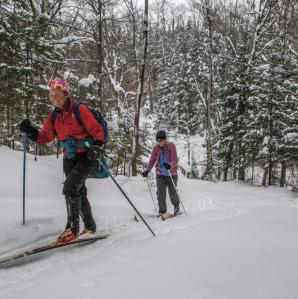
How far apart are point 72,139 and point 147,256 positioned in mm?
1895

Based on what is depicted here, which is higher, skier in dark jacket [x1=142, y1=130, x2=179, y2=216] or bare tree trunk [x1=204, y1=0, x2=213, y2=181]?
bare tree trunk [x1=204, y1=0, x2=213, y2=181]

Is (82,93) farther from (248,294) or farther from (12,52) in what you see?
(248,294)

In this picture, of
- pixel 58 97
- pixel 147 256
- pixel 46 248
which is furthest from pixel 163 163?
pixel 147 256

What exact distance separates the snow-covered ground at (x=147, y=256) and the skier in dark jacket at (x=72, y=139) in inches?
21.7

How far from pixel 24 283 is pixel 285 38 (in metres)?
22.8

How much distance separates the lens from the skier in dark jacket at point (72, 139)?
4.68m

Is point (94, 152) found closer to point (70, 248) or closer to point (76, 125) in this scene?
point (76, 125)

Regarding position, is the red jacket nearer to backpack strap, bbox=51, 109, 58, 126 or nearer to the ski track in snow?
backpack strap, bbox=51, 109, 58, 126

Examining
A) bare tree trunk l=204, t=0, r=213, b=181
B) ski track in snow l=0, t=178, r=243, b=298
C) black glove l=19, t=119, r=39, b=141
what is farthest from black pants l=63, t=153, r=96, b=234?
bare tree trunk l=204, t=0, r=213, b=181

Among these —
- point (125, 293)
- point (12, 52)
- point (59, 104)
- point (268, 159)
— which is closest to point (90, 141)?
point (59, 104)

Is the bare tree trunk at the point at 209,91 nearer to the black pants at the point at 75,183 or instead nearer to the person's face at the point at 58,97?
the black pants at the point at 75,183

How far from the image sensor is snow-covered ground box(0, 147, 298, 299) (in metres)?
2.95

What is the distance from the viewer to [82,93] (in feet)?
40.3

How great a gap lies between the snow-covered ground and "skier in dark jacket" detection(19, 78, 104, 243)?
0.55m
